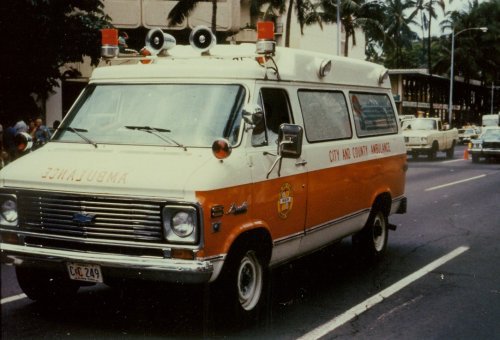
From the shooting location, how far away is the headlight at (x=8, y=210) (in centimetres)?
604

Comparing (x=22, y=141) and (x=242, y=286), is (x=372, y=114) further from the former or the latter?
(x=22, y=141)

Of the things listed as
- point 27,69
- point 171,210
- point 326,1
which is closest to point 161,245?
point 171,210

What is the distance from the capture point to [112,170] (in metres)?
5.76

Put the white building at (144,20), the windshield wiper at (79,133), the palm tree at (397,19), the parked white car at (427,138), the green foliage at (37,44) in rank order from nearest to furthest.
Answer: the windshield wiper at (79,133) < the green foliage at (37,44) < the parked white car at (427,138) < the white building at (144,20) < the palm tree at (397,19)

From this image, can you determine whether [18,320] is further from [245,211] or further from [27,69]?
[27,69]

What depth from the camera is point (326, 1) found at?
1896 inches

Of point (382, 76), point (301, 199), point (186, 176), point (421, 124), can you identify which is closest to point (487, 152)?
point (421, 124)

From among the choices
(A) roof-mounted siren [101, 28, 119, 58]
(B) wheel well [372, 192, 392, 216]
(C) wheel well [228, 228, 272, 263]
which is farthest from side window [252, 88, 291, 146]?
(B) wheel well [372, 192, 392, 216]

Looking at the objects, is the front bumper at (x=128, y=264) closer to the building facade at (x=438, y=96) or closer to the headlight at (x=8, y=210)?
the headlight at (x=8, y=210)

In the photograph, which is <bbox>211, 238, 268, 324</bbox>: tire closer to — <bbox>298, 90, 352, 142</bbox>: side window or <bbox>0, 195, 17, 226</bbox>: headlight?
<bbox>298, 90, 352, 142</bbox>: side window

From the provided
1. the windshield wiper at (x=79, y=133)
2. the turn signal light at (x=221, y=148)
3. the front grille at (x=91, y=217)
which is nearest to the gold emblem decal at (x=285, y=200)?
the turn signal light at (x=221, y=148)

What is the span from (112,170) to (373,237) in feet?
14.5

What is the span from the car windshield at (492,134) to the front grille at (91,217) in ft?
90.4

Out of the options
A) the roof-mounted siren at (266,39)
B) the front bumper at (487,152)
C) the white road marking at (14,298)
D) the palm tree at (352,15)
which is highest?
the palm tree at (352,15)
